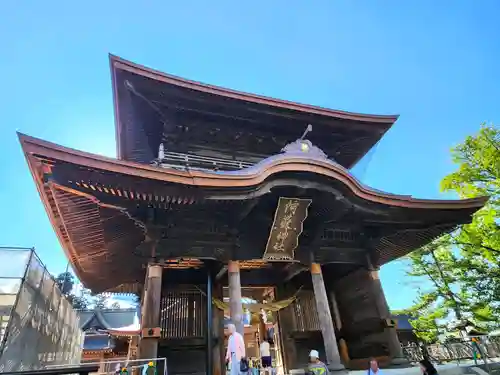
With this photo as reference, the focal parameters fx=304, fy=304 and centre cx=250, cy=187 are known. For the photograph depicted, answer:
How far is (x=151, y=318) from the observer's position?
6.91 m

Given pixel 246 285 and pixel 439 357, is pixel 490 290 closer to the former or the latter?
pixel 439 357

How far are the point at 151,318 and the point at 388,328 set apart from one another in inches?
272

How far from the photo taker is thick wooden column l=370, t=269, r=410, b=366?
8656 millimetres

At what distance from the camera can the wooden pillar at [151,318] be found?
21.7ft

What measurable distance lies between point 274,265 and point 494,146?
1181cm

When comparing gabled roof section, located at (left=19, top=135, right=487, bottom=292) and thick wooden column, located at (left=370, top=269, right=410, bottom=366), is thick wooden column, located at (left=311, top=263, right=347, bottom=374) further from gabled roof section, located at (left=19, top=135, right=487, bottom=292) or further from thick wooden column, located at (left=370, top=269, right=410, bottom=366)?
gabled roof section, located at (left=19, top=135, right=487, bottom=292)

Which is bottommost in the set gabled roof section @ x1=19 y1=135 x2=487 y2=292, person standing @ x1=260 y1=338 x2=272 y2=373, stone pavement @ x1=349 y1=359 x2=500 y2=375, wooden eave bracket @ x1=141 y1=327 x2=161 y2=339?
stone pavement @ x1=349 y1=359 x2=500 y2=375

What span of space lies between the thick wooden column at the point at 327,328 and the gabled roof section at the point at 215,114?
4850 mm

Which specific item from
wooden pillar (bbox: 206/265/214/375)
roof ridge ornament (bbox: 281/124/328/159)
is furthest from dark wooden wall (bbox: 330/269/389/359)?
wooden pillar (bbox: 206/265/214/375)

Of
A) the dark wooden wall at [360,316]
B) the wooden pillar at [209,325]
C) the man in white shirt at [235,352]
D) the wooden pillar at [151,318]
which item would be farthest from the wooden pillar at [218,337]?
the dark wooden wall at [360,316]

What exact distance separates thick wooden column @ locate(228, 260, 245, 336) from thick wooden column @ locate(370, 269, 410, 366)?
182 inches

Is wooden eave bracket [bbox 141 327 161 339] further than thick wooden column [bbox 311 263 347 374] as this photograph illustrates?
No

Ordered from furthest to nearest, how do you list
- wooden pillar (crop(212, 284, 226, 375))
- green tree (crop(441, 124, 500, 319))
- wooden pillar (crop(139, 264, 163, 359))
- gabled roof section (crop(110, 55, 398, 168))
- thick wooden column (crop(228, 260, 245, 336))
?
green tree (crop(441, 124, 500, 319)) → wooden pillar (crop(212, 284, 226, 375)) → gabled roof section (crop(110, 55, 398, 168)) → thick wooden column (crop(228, 260, 245, 336)) → wooden pillar (crop(139, 264, 163, 359))

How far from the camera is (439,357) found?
37.9ft
